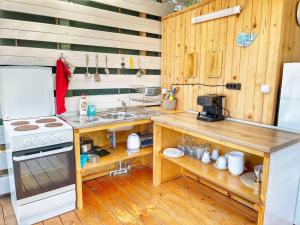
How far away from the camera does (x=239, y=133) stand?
5.90ft

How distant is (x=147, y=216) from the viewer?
2029 mm

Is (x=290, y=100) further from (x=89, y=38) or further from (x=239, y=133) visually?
(x=89, y=38)

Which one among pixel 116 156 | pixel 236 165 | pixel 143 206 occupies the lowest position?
pixel 143 206

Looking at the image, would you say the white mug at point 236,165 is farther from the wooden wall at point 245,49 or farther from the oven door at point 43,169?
the oven door at point 43,169

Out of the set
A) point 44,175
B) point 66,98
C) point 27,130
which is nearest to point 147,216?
point 44,175

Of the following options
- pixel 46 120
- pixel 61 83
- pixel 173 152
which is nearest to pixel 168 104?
pixel 173 152

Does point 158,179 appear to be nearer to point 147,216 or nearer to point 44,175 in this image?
point 147,216

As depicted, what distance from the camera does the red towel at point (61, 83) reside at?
228 centimetres

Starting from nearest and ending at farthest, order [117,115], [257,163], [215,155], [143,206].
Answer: [257,163]
[143,206]
[215,155]
[117,115]

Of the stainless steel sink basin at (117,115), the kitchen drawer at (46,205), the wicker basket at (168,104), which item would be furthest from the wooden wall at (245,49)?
the kitchen drawer at (46,205)

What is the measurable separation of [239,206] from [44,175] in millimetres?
1881

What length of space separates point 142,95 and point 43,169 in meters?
1.61

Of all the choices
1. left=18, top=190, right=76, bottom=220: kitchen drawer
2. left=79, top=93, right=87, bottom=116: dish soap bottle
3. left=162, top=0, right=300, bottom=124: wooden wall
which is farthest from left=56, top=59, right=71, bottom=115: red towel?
left=162, top=0, right=300, bottom=124: wooden wall

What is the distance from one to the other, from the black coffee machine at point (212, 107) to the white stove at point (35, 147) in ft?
4.35
